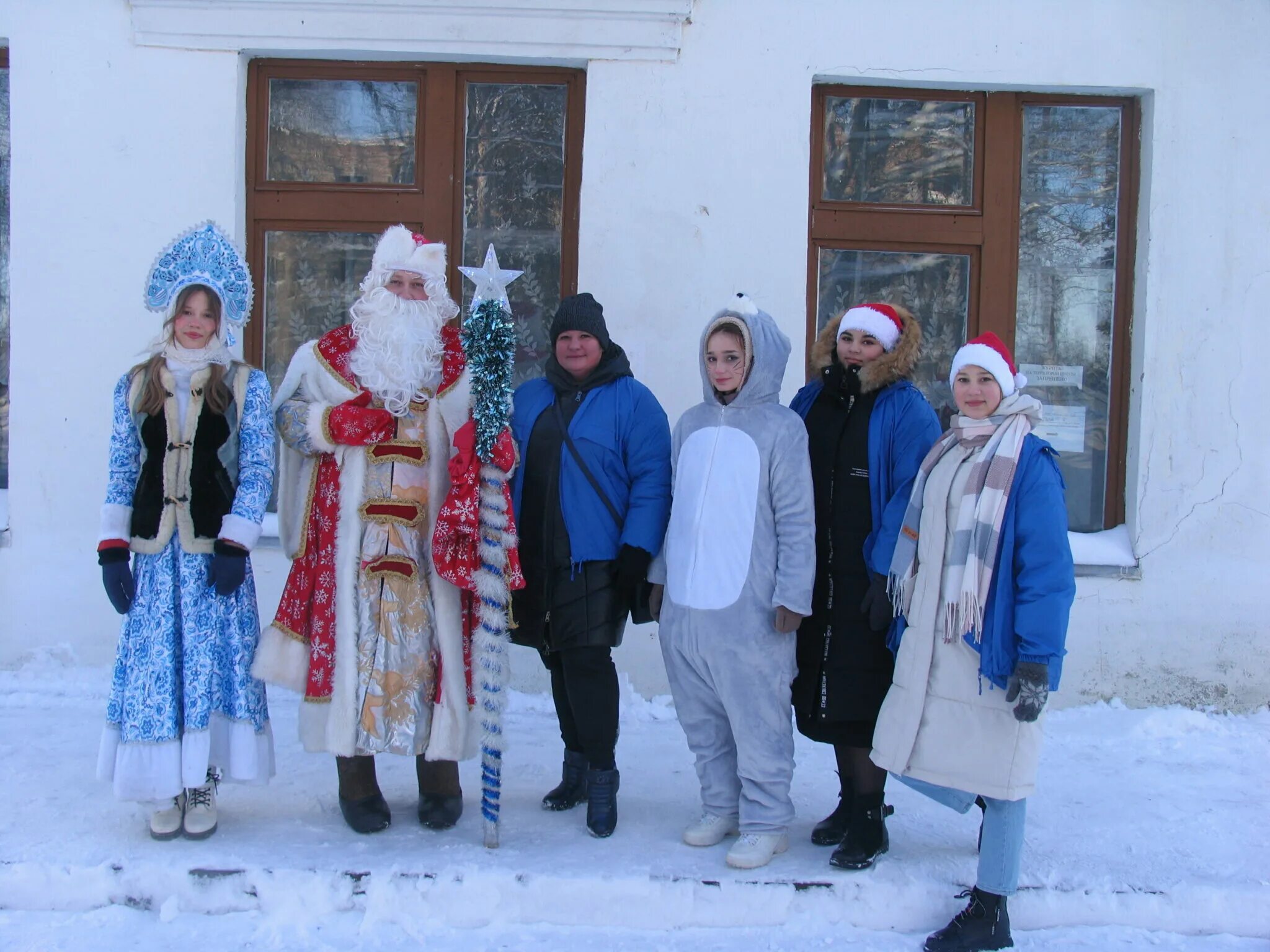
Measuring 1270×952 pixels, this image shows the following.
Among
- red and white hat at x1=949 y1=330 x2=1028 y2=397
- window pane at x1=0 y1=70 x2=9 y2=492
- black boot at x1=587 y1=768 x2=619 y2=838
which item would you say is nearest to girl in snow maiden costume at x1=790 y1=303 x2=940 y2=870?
red and white hat at x1=949 y1=330 x2=1028 y2=397

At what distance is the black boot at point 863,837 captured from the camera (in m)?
3.26

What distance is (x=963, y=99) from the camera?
520 centimetres

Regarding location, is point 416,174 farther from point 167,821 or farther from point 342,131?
point 167,821

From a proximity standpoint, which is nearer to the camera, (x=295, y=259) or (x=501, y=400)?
(x=501, y=400)

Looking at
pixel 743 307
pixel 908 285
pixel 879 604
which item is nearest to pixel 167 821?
pixel 879 604

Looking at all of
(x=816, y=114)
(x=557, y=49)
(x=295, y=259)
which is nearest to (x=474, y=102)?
(x=557, y=49)

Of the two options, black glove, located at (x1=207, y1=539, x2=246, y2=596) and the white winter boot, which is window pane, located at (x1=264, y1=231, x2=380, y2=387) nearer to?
black glove, located at (x1=207, y1=539, x2=246, y2=596)

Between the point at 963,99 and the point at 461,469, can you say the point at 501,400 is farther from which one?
the point at 963,99

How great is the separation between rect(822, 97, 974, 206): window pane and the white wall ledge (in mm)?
987

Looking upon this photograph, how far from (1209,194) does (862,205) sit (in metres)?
1.64

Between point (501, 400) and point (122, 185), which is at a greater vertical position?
point (122, 185)

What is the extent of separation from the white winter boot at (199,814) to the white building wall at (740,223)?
5.70 feet

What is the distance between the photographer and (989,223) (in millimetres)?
5227

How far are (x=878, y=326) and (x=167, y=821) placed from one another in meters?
2.82
